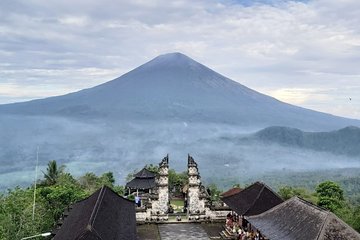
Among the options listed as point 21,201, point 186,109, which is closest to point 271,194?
point 21,201

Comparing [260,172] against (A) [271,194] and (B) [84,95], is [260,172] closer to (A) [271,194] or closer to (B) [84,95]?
(A) [271,194]

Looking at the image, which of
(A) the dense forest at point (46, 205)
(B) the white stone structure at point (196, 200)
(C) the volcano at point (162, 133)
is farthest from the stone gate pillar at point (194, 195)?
(C) the volcano at point (162, 133)

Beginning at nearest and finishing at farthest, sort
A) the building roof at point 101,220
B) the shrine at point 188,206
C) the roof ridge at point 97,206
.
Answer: the building roof at point 101,220, the roof ridge at point 97,206, the shrine at point 188,206

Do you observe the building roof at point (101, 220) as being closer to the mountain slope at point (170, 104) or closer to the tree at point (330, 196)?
the tree at point (330, 196)

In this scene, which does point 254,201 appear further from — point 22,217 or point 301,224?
point 22,217

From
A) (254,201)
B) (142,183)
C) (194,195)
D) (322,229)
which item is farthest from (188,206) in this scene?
(322,229)

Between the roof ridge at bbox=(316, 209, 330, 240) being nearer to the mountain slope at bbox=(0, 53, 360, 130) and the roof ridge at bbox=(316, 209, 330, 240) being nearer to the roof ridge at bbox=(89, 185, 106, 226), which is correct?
the roof ridge at bbox=(89, 185, 106, 226)

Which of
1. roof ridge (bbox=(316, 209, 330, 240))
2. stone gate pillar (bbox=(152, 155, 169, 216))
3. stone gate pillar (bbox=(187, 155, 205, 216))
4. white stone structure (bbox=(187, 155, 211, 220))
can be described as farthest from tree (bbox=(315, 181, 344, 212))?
roof ridge (bbox=(316, 209, 330, 240))
